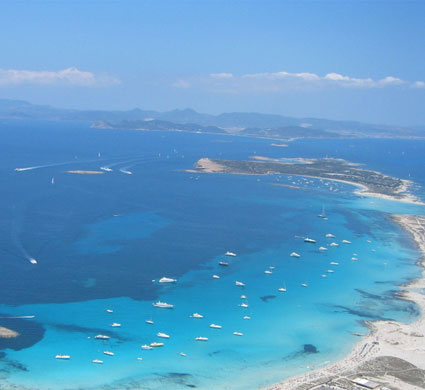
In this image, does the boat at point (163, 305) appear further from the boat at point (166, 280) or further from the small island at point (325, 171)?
the small island at point (325, 171)

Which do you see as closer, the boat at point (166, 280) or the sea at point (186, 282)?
the sea at point (186, 282)

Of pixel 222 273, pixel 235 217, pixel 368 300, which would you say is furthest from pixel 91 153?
pixel 368 300

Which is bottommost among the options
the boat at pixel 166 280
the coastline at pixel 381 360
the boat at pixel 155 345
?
the boat at pixel 155 345

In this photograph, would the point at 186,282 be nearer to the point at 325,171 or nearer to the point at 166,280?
the point at 166,280

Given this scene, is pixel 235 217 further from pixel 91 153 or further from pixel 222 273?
pixel 91 153

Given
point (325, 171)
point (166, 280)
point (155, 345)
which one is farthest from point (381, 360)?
point (325, 171)

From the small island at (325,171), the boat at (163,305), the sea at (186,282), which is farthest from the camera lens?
the small island at (325,171)

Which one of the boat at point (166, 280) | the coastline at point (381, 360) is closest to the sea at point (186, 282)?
the boat at point (166, 280)
